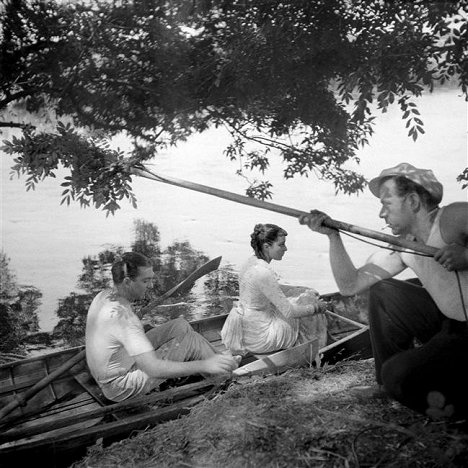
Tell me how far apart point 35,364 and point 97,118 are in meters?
Answer: 2.66

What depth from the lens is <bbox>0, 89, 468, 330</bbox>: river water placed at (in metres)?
5.91

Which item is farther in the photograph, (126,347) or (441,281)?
(126,347)

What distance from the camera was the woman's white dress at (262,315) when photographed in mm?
4258

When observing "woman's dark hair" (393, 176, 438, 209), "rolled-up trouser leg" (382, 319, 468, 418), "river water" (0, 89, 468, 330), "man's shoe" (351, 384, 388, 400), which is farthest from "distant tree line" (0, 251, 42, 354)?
"woman's dark hair" (393, 176, 438, 209)

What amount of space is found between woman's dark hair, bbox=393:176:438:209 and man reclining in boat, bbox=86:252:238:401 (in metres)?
1.54

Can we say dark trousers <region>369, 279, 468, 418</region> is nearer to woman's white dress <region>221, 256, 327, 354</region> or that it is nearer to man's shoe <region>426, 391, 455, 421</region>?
man's shoe <region>426, 391, 455, 421</region>

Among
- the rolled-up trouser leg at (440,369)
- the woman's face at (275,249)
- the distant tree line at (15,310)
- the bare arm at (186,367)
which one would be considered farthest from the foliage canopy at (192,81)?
the distant tree line at (15,310)

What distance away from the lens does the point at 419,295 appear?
10.4 ft

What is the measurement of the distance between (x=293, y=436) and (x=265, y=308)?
5.07 feet

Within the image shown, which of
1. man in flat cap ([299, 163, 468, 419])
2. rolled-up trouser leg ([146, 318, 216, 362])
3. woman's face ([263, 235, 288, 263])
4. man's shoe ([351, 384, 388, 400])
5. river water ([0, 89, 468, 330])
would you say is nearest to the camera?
man in flat cap ([299, 163, 468, 419])

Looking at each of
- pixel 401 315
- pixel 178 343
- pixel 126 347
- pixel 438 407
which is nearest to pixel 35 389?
pixel 126 347

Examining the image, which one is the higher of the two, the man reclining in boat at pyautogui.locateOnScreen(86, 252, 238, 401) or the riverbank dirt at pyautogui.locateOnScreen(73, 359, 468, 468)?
the man reclining in boat at pyautogui.locateOnScreen(86, 252, 238, 401)

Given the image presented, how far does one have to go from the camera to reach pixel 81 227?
7.33 m

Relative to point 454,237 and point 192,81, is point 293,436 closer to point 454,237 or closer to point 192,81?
point 454,237
